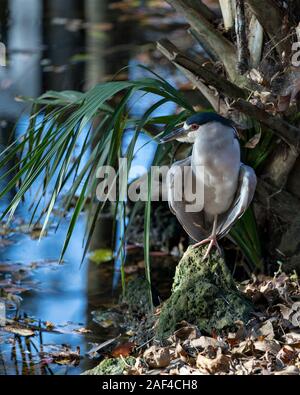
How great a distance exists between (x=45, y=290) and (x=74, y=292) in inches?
6.6

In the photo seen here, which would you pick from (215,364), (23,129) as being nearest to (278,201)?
(215,364)

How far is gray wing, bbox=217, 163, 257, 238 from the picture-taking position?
4.09 meters

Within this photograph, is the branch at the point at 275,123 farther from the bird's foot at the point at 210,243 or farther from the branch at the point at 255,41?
the bird's foot at the point at 210,243

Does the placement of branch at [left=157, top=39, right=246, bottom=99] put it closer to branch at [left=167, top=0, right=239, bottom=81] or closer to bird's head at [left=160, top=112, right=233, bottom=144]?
branch at [left=167, top=0, right=239, bottom=81]

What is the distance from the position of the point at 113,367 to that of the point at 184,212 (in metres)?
0.78

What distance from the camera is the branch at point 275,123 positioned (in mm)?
4301

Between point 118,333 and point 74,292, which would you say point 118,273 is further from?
point 118,333

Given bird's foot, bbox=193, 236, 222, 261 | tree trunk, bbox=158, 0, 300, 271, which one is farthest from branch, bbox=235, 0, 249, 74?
bird's foot, bbox=193, 236, 222, 261

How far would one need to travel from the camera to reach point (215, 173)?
410 centimetres

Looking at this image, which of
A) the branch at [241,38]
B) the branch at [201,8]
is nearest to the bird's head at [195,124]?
the branch at [241,38]

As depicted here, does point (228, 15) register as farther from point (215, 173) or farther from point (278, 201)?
point (215, 173)

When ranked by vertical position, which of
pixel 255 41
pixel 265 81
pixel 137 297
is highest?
pixel 255 41

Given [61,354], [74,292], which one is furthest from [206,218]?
[74,292]

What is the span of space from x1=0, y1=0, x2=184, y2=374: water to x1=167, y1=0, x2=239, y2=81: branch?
1.69 feet
